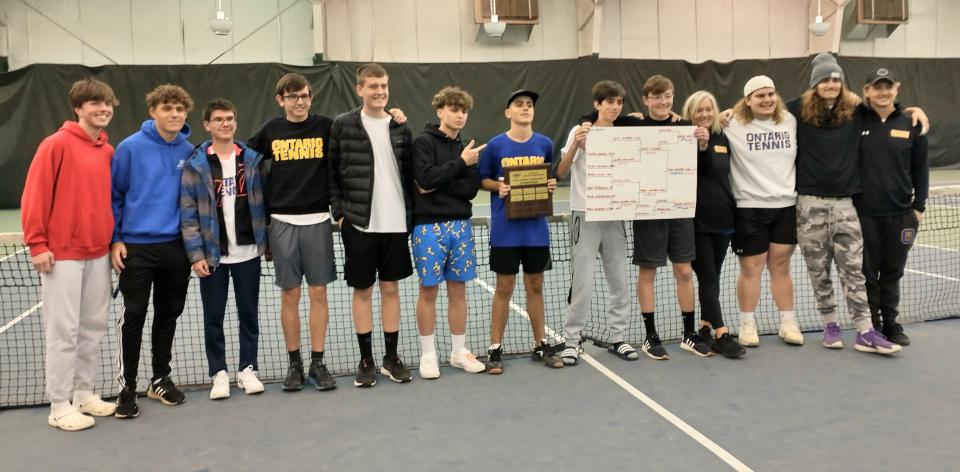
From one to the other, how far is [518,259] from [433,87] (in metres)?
11.0

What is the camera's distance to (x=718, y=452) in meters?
3.23

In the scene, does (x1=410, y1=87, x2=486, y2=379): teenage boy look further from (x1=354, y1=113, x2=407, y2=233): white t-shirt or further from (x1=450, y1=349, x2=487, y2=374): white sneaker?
(x1=354, y1=113, x2=407, y2=233): white t-shirt

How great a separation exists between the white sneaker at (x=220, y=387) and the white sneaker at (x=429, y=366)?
3.73 ft

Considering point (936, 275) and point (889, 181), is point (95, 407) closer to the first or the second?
point (889, 181)

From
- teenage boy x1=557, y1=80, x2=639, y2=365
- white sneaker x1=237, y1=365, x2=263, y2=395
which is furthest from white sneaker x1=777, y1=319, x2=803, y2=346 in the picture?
white sneaker x1=237, y1=365, x2=263, y2=395

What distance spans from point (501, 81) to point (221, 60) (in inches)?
225

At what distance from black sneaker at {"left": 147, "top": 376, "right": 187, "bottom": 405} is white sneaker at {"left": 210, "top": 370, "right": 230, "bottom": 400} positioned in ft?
0.55

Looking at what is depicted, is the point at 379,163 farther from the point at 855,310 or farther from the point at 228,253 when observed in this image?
the point at 855,310

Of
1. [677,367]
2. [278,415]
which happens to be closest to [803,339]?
[677,367]

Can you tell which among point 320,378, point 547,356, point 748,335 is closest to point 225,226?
point 320,378

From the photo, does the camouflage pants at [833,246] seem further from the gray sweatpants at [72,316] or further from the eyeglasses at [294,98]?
the gray sweatpants at [72,316]

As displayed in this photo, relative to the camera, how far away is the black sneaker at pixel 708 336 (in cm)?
477

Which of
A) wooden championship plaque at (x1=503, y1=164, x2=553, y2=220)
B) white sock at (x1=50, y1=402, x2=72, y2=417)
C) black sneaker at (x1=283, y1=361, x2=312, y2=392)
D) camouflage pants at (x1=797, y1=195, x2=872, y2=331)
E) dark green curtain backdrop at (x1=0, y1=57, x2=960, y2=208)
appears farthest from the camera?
dark green curtain backdrop at (x1=0, y1=57, x2=960, y2=208)

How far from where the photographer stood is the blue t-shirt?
14.7 ft
